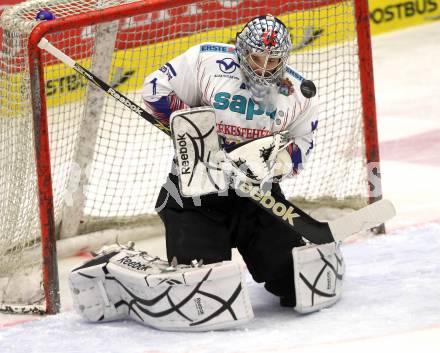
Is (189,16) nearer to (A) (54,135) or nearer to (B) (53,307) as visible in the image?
(A) (54,135)

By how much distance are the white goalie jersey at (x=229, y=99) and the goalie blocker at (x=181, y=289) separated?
0.37 meters

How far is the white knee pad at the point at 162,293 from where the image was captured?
3.70 m

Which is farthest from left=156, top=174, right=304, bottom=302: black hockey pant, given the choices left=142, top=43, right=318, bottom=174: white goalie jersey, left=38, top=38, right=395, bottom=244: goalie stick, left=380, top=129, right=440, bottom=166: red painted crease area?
left=380, top=129, right=440, bottom=166: red painted crease area

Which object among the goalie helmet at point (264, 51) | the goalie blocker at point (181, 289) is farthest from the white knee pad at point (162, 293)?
the goalie helmet at point (264, 51)

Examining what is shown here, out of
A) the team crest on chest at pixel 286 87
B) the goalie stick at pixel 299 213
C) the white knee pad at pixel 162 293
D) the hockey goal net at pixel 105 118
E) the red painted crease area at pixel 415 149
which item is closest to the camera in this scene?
the white knee pad at pixel 162 293

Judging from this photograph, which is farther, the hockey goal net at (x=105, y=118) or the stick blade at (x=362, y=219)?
the hockey goal net at (x=105, y=118)

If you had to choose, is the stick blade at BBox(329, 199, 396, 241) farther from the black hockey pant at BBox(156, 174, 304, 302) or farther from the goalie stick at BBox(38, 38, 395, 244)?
the black hockey pant at BBox(156, 174, 304, 302)

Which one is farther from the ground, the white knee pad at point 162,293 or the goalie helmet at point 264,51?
the goalie helmet at point 264,51

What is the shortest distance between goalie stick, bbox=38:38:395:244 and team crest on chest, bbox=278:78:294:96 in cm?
35

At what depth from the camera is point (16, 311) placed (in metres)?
4.10

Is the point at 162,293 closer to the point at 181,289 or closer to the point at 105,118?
the point at 181,289

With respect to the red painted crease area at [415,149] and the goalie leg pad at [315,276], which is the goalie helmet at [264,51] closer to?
the goalie leg pad at [315,276]

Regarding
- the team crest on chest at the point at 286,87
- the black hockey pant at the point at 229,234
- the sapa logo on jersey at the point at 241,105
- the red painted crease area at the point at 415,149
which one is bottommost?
the black hockey pant at the point at 229,234

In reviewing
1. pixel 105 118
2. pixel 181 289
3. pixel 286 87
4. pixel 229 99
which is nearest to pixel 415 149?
pixel 105 118
